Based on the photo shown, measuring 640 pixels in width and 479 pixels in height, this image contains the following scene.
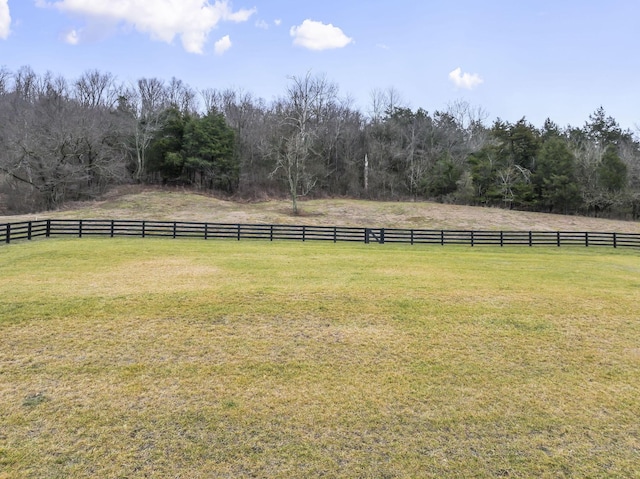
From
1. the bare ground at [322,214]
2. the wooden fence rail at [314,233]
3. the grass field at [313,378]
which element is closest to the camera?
the grass field at [313,378]

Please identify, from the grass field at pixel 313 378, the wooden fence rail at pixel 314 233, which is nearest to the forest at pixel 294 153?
the wooden fence rail at pixel 314 233

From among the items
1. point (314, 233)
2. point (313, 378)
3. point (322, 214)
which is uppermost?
point (322, 214)

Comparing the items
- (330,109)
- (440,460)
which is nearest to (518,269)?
(440,460)

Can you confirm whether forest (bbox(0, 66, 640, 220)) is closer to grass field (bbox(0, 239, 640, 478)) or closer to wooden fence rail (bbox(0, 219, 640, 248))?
wooden fence rail (bbox(0, 219, 640, 248))

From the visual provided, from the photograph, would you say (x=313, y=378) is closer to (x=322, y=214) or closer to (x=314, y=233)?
(x=314, y=233)

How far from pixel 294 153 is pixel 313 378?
114 feet

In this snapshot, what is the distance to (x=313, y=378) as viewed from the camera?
17.6ft

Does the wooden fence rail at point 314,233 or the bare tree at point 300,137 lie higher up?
the bare tree at point 300,137

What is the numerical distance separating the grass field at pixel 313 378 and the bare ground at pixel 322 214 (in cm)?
2508

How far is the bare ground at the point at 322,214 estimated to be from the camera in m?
35.0

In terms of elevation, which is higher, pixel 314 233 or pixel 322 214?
pixel 322 214

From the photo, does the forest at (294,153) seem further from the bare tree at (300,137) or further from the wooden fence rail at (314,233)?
the wooden fence rail at (314,233)

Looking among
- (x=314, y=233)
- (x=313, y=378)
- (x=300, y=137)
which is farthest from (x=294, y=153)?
(x=313, y=378)

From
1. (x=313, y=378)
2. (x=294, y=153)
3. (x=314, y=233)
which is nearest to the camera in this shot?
(x=313, y=378)
